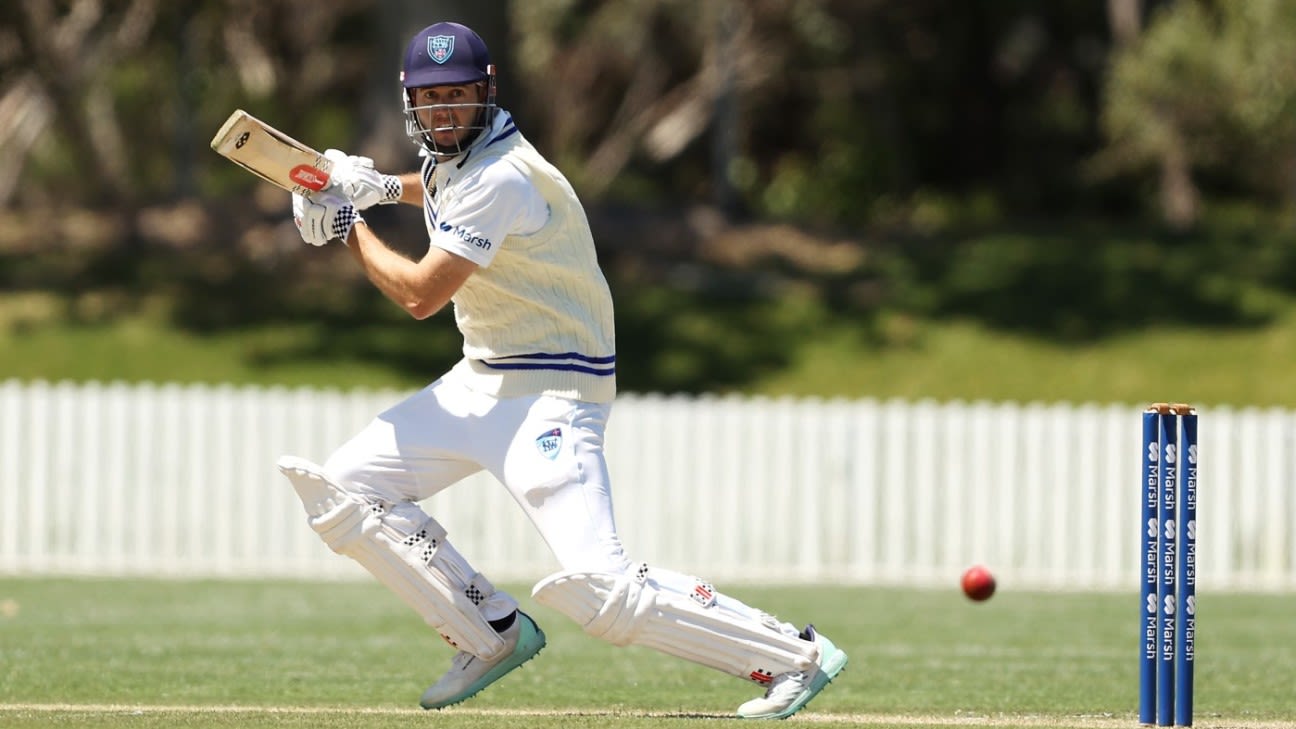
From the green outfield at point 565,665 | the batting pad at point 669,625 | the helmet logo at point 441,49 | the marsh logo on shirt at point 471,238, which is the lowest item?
the green outfield at point 565,665

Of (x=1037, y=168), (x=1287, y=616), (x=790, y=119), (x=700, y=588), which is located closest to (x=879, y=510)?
(x=1287, y=616)

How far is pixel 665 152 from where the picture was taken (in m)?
29.4

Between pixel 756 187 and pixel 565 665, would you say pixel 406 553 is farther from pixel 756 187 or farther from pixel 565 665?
pixel 756 187

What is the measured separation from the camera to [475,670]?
19.6 feet

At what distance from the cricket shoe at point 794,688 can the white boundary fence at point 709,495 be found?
7756mm

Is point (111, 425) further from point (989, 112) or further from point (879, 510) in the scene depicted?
point (989, 112)

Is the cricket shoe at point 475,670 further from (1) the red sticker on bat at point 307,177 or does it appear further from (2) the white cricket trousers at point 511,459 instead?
(1) the red sticker on bat at point 307,177

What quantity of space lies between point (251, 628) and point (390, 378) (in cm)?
778

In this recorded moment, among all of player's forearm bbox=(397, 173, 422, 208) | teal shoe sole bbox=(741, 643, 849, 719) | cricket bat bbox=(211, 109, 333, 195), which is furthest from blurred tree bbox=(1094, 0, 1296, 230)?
cricket bat bbox=(211, 109, 333, 195)

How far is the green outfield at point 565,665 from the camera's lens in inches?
240

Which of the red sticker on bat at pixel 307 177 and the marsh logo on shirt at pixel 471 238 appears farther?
the red sticker on bat at pixel 307 177

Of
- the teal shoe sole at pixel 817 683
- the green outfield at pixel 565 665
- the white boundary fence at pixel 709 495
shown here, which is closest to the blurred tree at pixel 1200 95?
the white boundary fence at pixel 709 495

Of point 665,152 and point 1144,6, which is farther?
point 665,152

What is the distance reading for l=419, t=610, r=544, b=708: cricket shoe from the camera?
5.98 meters
